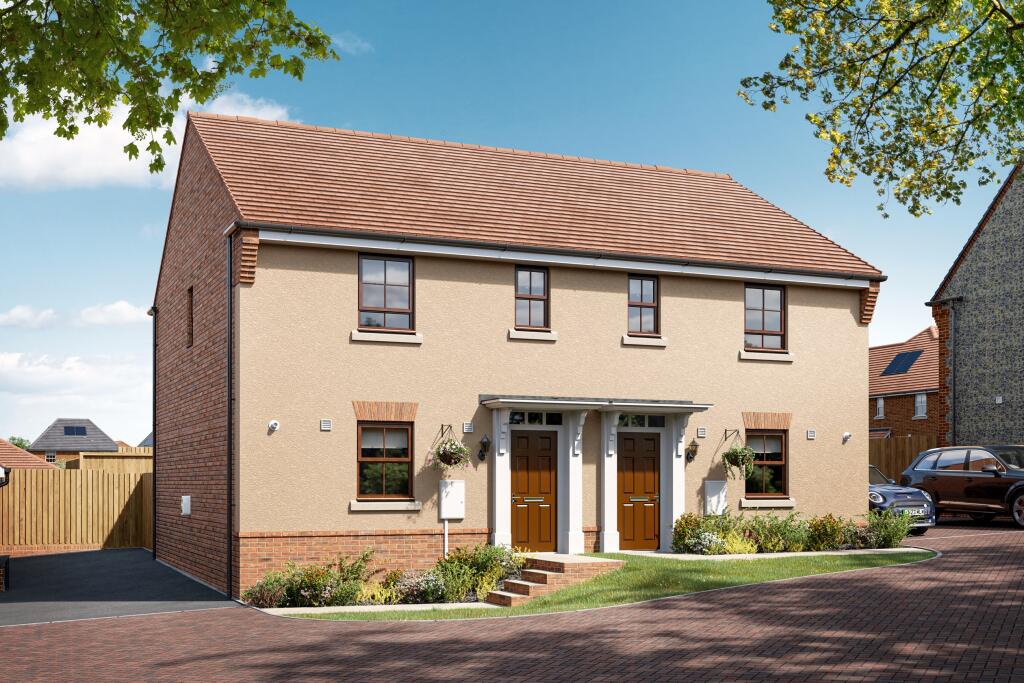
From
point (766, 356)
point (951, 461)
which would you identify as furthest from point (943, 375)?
point (766, 356)

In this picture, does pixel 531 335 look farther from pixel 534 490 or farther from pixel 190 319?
pixel 190 319

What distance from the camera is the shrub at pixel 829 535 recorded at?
71.9ft

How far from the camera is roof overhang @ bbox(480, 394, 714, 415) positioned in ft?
66.0

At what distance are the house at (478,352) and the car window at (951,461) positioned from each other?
4.53 metres

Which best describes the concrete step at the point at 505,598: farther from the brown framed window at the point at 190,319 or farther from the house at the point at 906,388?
the house at the point at 906,388

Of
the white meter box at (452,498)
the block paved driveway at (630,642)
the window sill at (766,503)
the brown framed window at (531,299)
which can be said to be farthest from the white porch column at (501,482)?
the window sill at (766,503)

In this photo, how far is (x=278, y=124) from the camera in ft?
77.0

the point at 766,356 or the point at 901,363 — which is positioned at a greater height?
the point at 901,363

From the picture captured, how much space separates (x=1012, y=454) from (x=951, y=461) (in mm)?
1387

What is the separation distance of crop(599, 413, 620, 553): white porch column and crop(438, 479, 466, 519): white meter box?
9.85 ft

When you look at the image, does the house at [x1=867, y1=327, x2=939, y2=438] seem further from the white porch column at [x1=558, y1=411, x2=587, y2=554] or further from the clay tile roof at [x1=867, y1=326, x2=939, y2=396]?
the white porch column at [x1=558, y1=411, x2=587, y2=554]

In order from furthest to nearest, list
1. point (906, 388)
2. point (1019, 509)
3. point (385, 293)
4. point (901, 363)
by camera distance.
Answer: point (901, 363) → point (906, 388) → point (1019, 509) → point (385, 293)

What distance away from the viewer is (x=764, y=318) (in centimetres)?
2317

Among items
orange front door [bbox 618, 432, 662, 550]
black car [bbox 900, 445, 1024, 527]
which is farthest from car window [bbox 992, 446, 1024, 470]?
orange front door [bbox 618, 432, 662, 550]
